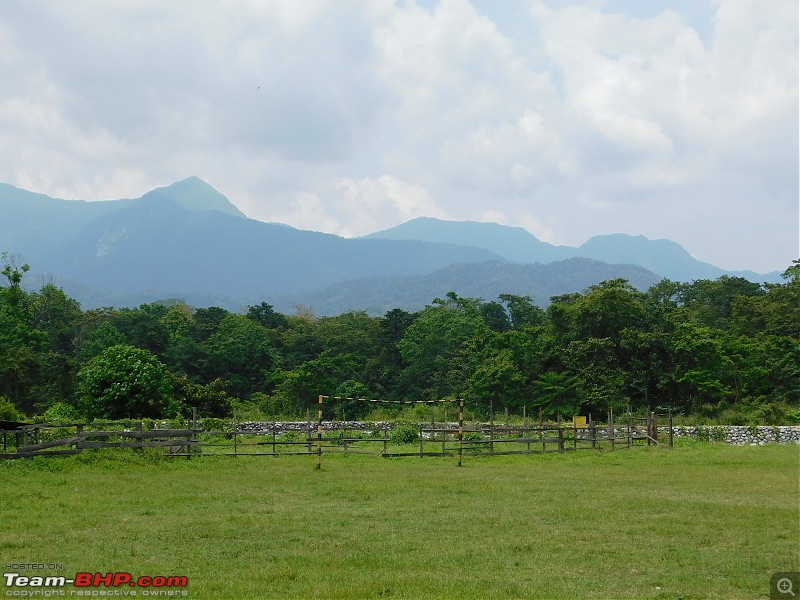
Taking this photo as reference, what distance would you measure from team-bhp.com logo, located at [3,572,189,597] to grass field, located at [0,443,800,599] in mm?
162

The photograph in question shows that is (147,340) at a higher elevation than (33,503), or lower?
higher

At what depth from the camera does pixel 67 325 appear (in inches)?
2415

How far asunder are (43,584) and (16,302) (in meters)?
51.3

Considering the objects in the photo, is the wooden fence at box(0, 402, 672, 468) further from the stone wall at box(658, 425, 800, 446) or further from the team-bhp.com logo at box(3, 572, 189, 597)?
the team-bhp.com logo at box(3, 572, 189, 597)

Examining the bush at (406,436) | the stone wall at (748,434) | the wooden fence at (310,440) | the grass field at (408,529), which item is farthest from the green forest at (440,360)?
the grass field at (408,529)

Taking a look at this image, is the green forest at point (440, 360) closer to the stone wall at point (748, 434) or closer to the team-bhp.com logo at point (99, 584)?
the stone wall at point (748, 434)

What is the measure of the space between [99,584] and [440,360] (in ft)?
155

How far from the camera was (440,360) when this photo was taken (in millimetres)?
54906

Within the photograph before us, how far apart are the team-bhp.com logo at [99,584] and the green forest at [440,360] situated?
23.4m

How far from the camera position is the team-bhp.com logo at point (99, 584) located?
303 inches

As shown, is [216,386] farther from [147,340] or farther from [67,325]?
[67,325]

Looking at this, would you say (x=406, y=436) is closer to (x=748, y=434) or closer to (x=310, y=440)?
(x=310, y=440)

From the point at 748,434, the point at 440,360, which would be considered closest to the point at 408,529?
the point at 748,434

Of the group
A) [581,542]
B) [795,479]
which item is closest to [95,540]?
[581,542]
